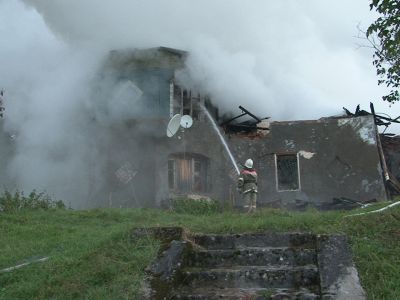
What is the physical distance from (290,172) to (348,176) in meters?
2.04

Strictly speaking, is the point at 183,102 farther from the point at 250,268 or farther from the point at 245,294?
the point at 245,294

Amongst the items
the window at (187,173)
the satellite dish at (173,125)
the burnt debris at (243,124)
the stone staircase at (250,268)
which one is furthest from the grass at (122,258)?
the burnt debris at (243,124)

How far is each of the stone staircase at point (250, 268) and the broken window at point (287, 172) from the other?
13238 millimetres

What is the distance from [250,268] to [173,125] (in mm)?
12078

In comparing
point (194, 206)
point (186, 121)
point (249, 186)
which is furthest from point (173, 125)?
point (249, 186)

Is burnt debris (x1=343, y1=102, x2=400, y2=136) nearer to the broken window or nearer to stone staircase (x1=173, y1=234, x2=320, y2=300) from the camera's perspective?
the broken window

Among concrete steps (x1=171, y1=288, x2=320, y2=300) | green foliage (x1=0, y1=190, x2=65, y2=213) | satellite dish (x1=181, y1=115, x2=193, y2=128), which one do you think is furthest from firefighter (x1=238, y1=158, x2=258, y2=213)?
concrete steps (x1=171, y1=288, x2=320, y2=300)

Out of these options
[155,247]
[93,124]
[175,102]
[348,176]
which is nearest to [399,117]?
[348,176]

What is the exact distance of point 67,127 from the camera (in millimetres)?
→ 18266

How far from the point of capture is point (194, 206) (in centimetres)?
1623

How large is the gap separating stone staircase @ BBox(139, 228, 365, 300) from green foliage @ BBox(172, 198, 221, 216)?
28.2ft

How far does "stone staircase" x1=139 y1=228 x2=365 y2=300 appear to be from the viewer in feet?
17.3

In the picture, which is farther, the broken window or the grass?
the broken window

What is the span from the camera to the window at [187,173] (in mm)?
18578
